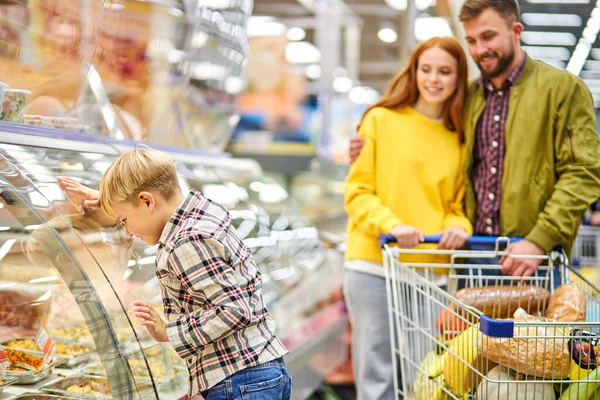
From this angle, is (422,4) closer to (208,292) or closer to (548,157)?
(548,157)

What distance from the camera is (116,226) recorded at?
231 centimetres

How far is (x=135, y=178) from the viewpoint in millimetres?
1826

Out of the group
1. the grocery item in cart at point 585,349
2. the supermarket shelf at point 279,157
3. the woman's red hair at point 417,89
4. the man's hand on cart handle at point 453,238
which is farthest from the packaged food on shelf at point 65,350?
the supermarket shelf at point 279,157

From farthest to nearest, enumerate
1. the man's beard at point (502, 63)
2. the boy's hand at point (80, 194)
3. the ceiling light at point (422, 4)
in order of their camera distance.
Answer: the ceiling light at point (422, 4) < the man's beard at point (502, 63) < the boy's hand at point (80, 194)

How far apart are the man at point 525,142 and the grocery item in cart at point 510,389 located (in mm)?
620

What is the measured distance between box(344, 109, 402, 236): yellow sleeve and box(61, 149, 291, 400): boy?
3.23 feet

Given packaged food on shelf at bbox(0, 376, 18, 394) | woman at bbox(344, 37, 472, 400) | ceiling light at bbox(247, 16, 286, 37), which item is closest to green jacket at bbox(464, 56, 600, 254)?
woman at bbox(344, 37, 472, 400)

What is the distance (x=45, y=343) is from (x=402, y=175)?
150cm

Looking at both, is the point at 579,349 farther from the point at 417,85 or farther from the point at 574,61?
the point at 574,61

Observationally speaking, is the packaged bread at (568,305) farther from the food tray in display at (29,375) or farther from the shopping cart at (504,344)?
the food tray in display at (29,375)

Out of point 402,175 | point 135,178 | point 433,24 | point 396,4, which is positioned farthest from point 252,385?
point 396,4

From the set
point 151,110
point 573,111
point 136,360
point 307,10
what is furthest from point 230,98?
point 307,10

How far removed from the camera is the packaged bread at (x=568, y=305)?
2.33m

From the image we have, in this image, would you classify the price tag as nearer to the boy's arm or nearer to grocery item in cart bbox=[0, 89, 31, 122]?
the boy's arm
